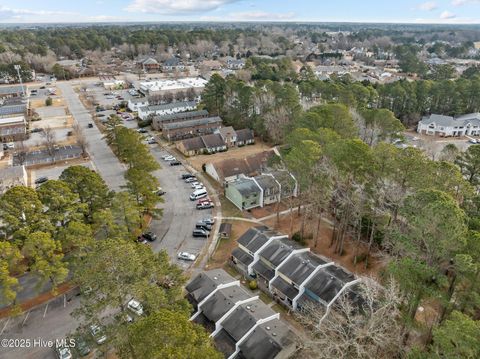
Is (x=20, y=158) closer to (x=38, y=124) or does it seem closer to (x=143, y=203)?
(x=38, y=124)

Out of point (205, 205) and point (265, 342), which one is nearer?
point (265, 342)

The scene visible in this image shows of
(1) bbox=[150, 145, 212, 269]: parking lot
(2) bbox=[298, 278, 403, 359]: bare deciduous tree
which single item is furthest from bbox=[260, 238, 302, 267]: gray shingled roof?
(2) bbox=[298, 278, 403, 359]: bare deciduous tree

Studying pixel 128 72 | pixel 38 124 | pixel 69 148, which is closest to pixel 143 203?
pixel 69 148

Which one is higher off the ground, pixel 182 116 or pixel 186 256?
pixel 182 116

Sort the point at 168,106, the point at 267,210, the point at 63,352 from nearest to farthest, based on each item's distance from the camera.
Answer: the point at 63,352 < the point at 267,210 < the point at 168,106

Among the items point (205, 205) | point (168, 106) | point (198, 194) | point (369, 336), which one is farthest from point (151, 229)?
point (168, 106)

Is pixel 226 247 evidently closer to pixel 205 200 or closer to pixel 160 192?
pixel 205 200

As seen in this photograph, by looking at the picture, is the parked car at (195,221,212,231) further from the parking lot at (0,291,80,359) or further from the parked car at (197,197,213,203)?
the parking lot at (0,291,80,359)
